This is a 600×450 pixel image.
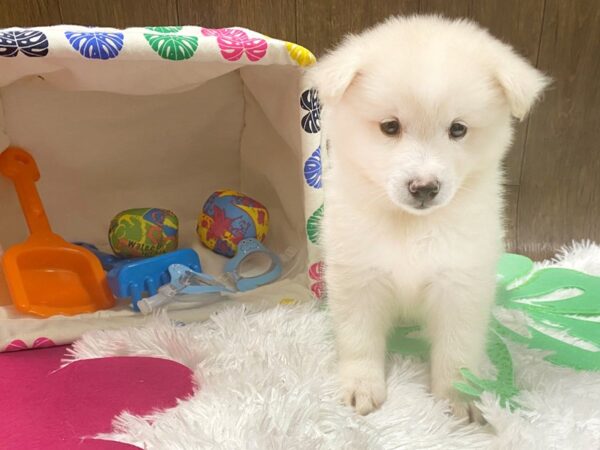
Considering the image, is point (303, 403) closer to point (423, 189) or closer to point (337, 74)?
point (423, 189)

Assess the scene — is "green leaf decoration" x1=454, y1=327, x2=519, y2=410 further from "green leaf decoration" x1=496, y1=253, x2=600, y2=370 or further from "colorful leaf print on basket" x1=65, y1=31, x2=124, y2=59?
"colorful leaf print on basket" x1=65, y1=31, x2=124, y2=59

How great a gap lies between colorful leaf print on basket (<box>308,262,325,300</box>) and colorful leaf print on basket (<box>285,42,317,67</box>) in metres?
0.45

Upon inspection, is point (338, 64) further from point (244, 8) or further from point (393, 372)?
point (244, 8)

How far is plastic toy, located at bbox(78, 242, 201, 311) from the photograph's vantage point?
1.49 meters

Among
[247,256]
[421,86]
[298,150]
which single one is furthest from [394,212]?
[247,256]

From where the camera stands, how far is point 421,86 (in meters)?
0.95

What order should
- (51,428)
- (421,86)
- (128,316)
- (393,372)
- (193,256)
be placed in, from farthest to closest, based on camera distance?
1. (193,256)
2. (128,316)
3. (393,372)
4. (51,428)
5. (421,86)

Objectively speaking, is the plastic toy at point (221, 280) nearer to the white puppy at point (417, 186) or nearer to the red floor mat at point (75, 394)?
the red floor mat at point (75, 394)

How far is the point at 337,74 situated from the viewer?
1.02m

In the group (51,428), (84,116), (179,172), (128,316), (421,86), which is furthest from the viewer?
(179,172)

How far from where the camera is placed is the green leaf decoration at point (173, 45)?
1189mm

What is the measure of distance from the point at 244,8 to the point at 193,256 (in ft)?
2.56

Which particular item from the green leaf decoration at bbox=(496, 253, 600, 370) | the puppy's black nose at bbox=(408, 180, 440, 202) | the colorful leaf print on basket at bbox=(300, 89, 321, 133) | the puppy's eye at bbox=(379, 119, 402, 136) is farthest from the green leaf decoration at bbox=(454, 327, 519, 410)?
the colorful leaf print on basket at bbox=(300, 89, 321, 133)

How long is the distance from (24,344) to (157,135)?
789mm
